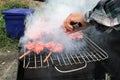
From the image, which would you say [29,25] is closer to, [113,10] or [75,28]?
[75,28]

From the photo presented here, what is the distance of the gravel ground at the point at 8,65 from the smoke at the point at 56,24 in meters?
0.94

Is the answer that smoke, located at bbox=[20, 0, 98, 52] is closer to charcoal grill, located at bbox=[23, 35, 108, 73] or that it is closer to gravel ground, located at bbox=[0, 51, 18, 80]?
charcoal grill, located at bbox=[23, 35, 108, 73]

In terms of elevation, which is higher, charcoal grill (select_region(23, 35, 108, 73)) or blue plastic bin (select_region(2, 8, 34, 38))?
charcoal grill (select_region(23, 35, 108, 73))

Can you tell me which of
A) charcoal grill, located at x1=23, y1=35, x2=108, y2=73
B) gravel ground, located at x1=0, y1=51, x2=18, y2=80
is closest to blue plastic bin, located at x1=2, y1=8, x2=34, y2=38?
gravel ground, located at x1=0, y1=51, x2=18, y2=80

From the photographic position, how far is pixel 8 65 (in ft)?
14.7

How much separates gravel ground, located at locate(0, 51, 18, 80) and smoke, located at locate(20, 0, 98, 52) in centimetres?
94

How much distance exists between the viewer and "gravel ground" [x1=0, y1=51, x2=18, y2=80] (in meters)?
4.03

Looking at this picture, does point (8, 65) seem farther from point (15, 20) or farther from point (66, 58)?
point (66, 58)

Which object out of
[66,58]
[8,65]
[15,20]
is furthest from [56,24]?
[15,20]

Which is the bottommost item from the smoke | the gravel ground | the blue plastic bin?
the gravel ground

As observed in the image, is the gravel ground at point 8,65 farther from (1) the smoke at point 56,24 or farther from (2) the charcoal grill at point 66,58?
(2) the charcoal grill at point 66,58

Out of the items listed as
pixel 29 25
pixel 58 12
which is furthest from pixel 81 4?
pixel 29 25

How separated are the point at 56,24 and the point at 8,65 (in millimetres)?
1526

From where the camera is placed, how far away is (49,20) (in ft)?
12.1
